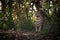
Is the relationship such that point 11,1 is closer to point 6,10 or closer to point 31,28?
point 6,10

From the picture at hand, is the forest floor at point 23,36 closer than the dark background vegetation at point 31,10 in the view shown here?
No

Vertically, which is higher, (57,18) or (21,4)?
Answer: (21,4)

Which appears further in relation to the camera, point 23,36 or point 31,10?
point 23,36

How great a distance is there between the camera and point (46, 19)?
147 inches

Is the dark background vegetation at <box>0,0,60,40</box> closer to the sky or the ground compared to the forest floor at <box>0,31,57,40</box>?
closer to the sky

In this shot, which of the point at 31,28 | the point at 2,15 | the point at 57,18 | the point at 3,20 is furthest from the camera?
the point at 31,28

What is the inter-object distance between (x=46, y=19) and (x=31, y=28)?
2.08 metres

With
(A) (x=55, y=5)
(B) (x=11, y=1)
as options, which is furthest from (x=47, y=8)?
(B) (x=11, y=1)

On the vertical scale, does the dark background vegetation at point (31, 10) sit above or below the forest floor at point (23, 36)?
above

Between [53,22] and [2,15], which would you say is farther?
[53,22]

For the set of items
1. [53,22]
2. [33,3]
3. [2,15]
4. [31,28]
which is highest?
[33,3]

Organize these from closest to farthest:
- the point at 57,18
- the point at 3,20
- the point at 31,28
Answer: the point at 3,20, the point at 57,18, the point at 31,28

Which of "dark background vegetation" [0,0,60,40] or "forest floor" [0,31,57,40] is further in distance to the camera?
"forest floor" [0,31,57,40]

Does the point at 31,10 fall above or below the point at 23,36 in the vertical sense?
above
